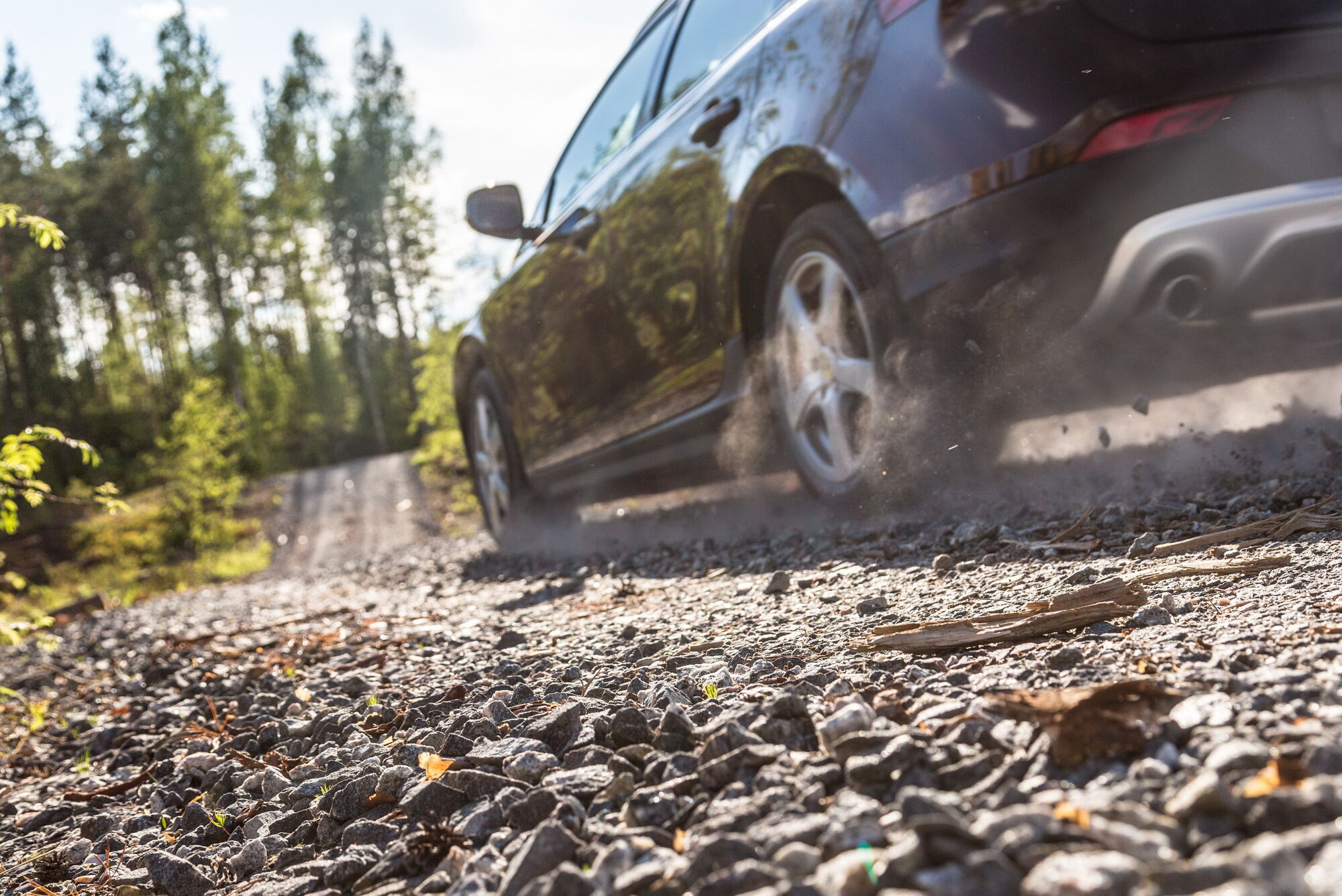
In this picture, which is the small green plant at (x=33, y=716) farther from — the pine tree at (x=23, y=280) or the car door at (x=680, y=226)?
the pine tree at (x=23, y=280)

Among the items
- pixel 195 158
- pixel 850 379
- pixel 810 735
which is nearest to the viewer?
pixel 810 735

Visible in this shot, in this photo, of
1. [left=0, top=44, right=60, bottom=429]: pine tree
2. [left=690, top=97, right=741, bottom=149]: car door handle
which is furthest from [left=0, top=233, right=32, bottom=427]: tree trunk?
[left=690, top=97, right=741, bottom=149]: car door handle

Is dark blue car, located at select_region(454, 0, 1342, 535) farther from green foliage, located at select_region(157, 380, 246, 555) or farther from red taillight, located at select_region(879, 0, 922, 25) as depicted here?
green foliage, located at select_region(157, 380, 246, 555)

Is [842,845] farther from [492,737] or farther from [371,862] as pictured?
[492,737]

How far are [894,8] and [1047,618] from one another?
5.24 ft

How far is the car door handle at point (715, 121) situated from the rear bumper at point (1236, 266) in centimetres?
135

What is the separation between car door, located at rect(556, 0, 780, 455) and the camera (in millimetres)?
3150

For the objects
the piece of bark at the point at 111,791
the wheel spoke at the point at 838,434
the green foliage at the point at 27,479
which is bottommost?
the piece of bark at the point at 111,791

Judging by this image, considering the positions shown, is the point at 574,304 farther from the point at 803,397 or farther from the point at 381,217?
the point at 381,217

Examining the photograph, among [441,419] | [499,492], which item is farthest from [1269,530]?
[441,419]

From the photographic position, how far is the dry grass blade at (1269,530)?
194 cm

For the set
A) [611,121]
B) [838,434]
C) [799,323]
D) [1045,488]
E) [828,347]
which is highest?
[611,121]

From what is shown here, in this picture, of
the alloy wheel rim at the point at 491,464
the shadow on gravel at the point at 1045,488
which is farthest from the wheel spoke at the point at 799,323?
the alloy wheel rim at the point at 491,464

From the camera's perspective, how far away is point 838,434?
2980mm
